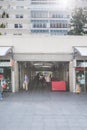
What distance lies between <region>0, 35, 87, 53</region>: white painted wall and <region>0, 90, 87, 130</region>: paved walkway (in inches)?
360

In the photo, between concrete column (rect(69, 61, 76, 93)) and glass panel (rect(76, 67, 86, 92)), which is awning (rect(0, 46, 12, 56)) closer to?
concrete column (rect(69, 61, 76, 93))

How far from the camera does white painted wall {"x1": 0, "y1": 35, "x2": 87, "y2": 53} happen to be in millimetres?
33469

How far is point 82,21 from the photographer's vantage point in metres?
61.2

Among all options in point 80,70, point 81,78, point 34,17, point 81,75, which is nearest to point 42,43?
point 80,70

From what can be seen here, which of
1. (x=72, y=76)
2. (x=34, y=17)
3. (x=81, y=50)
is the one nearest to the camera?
(x=81, y=50)

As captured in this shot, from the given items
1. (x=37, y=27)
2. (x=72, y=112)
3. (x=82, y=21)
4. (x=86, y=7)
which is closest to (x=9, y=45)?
(x=72, y=112)

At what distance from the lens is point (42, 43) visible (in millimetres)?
33656

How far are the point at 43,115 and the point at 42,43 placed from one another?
15.6 metres

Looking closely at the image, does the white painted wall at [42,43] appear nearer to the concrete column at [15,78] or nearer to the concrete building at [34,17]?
the concrete column at [15,78]

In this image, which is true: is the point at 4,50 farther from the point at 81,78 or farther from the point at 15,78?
the point at 81,78

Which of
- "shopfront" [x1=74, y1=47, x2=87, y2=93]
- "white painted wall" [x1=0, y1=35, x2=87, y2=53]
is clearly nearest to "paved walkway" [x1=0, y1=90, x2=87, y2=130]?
"shopfront" [x1=74, y1=47, x2=87, y2=93]

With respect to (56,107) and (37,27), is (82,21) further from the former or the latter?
(56,107)

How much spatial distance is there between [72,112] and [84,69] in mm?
13801

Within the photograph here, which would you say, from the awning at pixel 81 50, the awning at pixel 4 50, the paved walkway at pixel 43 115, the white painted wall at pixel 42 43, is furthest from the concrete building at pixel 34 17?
the paved walkway at pixel 43 115
